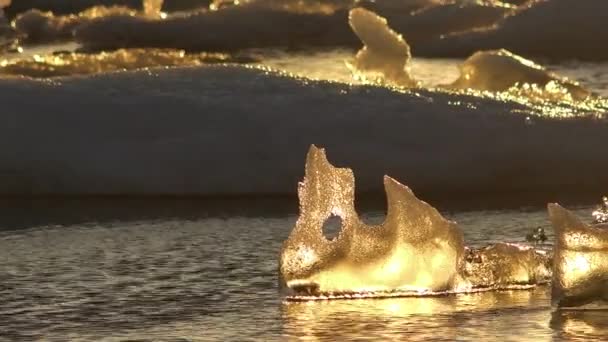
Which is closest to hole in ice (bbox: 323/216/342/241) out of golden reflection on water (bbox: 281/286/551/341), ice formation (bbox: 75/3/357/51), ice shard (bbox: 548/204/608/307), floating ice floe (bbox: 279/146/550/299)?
floating ice floe (bbox: 279/146/550/299)

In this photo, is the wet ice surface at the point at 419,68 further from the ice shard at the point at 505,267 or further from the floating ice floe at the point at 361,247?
the floating ice floe at the point at 361,247

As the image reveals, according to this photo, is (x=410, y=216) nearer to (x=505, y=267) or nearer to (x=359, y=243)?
(x=359, y=243)

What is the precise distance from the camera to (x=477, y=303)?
562cm

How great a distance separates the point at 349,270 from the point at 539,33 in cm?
1243

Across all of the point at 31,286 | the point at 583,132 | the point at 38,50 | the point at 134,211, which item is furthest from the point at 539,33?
the point at 31,286

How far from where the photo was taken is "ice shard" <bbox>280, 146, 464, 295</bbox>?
566 cm

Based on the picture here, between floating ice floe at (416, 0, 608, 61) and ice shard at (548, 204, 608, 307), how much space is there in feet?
34.9

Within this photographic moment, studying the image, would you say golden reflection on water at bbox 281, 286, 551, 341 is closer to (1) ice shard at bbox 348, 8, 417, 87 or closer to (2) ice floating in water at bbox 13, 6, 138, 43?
(1) ice shard at bbox 348, 8, 417, 87

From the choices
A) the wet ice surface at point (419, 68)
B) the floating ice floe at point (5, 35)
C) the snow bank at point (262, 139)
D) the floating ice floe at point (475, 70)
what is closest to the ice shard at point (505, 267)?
the snow bank at point (262, 139)

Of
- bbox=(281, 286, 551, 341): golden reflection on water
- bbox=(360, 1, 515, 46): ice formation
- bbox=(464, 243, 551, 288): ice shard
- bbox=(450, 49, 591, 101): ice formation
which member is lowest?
bbox=(281, 286, 551, 341): golden reflection on water

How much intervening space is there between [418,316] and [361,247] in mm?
404

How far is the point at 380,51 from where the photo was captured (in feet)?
42.8

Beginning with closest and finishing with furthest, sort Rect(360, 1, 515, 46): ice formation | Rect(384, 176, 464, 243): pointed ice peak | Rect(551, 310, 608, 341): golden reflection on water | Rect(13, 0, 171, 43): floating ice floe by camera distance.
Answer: Rect(551, 310, 608, 341): golden reflection on water < Rect(384, 176, 464, 243): pointed ice peak < Rect(13, 0, 171, 43): floating ice floe < Rect(360, 1, 515, 46): ice formation

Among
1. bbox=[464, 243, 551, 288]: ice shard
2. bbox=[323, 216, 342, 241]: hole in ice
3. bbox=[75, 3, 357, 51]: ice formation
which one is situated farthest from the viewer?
bbox=[75, 3, 357, 51]: ice formation
